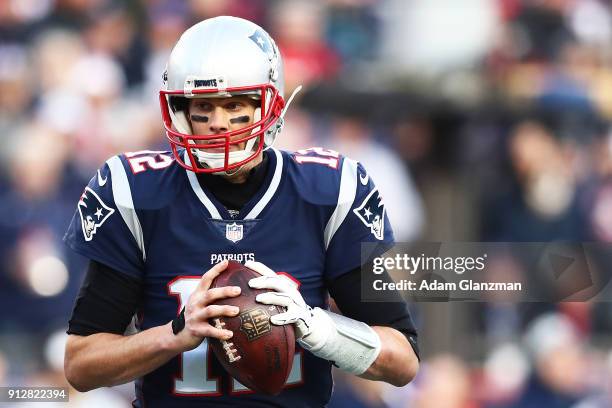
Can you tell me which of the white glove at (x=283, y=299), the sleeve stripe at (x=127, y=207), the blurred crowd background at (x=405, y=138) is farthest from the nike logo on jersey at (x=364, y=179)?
the blurred crowd background at (x=405, y=138)

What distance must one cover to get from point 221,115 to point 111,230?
1.43ft

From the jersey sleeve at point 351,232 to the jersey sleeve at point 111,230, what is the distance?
1.75 feet

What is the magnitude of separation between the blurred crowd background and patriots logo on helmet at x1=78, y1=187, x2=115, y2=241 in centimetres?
272

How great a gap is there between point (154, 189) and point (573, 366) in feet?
13.3

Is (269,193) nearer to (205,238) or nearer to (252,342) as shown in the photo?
(205,238)

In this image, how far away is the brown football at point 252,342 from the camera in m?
2.85

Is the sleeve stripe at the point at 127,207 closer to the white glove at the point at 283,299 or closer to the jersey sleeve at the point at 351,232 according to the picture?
the white glove at the point at 283,299

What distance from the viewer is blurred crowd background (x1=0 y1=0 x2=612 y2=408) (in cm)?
607

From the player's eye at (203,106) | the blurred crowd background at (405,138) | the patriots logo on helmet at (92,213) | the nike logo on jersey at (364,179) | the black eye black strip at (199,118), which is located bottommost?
the blurred crowd background at (405,138)

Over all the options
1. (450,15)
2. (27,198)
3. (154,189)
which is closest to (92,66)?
(27,198)

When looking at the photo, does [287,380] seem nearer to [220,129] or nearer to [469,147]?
[220,129]

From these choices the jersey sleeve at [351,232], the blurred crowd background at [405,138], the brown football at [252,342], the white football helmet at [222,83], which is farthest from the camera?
the blurred crowd background at [405,138]

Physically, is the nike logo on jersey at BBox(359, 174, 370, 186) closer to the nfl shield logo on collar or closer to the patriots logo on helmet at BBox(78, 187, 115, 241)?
the nfl shield logo on collar

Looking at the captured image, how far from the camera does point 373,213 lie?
3314 millimetres
